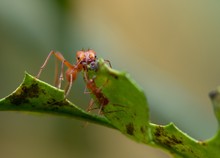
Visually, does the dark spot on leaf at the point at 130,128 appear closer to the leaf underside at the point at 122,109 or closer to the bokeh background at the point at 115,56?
the leaf underside at the point at 122,109

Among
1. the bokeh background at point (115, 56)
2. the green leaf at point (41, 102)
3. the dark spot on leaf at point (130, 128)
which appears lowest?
the dark spot on leaf at point (130, 128)

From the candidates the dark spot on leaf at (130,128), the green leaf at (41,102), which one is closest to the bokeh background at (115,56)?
the green leaf at (41,102)

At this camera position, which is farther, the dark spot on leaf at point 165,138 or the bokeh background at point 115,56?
the bokeh background at point 115,56

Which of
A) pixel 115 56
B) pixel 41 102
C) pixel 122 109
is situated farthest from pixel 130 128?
pixel 115 56

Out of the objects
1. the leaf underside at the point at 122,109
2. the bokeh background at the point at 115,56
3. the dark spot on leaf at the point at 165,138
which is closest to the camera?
the leaf underside at the point at 122,109

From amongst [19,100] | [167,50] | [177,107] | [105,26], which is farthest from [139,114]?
[167,50]

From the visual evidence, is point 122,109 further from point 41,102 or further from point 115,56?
point 115,56
